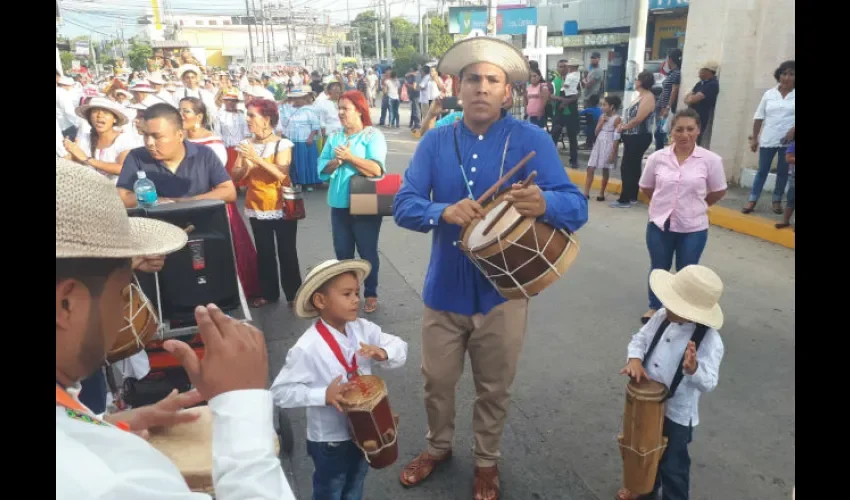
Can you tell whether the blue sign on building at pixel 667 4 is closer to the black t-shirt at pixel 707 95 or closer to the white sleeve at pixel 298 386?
the black t-shirt at pixel 707 95


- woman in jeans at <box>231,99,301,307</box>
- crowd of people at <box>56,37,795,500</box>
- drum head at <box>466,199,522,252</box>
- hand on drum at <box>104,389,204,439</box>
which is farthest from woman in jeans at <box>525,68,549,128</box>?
hand on drum at <box>104,389,204,439</box>

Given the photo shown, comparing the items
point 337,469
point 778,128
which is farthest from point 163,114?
point 778,128

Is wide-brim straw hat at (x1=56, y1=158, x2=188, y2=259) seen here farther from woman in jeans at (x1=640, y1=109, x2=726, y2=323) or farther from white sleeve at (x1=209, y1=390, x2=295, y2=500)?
woman in jeans at (x1=640, y1=109, x2=726, y2=323)

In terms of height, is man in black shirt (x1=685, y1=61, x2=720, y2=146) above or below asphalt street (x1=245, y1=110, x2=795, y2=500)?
above

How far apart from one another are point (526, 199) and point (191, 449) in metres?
1.57

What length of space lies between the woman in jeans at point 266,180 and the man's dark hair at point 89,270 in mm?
4042

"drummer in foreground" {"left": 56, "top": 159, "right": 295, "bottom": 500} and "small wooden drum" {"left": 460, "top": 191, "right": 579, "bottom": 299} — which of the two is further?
"small wooden drum" {"left": 460, "top": 191, "right": 579, "bottom": 299}

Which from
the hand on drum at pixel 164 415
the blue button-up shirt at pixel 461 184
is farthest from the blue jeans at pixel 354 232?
the hand on drum at pixel 164 415

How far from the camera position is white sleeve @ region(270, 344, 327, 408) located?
8.20ft

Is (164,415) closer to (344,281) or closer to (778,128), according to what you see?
(344,281)

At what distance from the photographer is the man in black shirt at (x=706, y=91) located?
9.45 metres

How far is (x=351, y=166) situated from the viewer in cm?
508

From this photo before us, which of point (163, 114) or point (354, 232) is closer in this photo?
point (163, 114)
